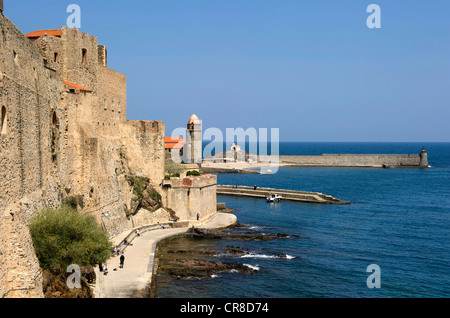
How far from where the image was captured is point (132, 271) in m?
23.9

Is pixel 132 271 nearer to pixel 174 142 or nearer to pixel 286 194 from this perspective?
pixel 286 194

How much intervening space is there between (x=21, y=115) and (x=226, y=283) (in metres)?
12.9

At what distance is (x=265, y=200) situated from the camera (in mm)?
59844

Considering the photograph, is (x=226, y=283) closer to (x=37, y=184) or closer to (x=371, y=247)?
(x=37, y=184)

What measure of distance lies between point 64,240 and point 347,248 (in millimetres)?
21938

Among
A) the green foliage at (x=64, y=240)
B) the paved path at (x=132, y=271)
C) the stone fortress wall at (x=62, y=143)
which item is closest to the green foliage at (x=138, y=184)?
the stone fortress wall at (x=62, y=143)

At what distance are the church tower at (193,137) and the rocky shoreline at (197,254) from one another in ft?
165

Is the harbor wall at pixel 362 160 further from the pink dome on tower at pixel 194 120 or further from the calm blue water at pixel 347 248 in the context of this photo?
the calm blue water at pixel 347 248

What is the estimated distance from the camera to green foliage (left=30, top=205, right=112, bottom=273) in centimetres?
1755

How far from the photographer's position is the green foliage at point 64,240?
691 inches

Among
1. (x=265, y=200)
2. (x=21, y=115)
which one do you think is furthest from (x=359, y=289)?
(x=265, y=200)

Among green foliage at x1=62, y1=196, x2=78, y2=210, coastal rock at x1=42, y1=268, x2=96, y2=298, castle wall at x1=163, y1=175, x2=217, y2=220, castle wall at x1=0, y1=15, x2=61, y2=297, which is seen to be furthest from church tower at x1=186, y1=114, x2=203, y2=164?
coastal rock at x1=42, y1=268, x2=96, y2=298

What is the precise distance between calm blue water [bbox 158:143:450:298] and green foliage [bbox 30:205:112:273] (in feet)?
15.3

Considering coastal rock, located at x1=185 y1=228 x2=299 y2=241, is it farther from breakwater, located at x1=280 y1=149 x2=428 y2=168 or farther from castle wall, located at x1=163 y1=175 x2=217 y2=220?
breakwater, located at x1=280 y1=149 x2=428 y2=168
